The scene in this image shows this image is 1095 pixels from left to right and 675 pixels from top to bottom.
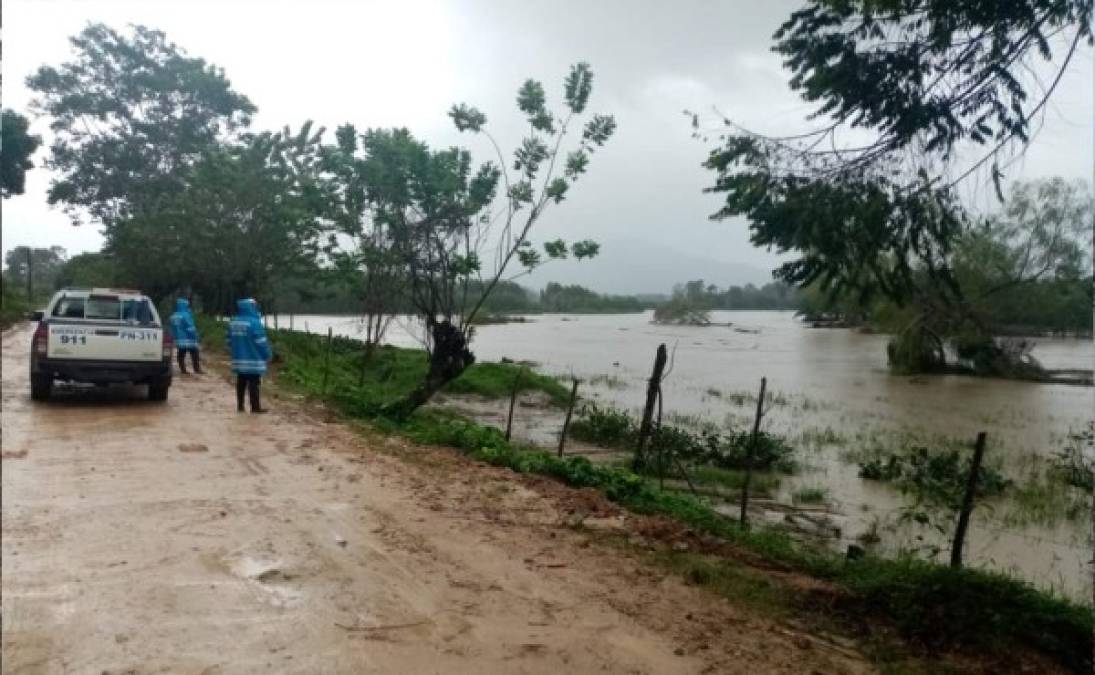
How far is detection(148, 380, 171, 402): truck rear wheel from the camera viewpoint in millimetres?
10609

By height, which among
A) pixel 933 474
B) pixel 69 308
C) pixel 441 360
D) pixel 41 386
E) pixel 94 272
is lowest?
pixel 933 474

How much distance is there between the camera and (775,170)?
15.4 ft

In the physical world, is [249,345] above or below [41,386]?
above

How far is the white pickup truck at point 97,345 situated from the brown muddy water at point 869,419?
4.12 metres

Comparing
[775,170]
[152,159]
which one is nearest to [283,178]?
[152,159]

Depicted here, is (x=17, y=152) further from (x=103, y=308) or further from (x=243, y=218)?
(x=103, y=308)

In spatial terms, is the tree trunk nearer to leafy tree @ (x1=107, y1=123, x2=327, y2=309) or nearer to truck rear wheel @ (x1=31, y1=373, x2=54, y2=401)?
truck rear wheel @ (x1=31, y1=373, x2=54, y2=401)

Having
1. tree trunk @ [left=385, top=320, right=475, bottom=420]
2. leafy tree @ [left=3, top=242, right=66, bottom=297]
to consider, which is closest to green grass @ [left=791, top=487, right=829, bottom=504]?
tree trunk @ [left=385, top=320, right=475, bottom=420]

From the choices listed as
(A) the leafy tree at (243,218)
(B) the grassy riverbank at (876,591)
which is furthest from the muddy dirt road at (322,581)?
(A) the leafy tree at (243,218)

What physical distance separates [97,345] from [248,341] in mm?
1898

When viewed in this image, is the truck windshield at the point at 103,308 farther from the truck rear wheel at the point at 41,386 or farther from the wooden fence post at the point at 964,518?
the wooden fence post at the point at 964,518

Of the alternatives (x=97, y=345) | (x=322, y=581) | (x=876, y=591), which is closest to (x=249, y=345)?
(x=97, y=345)

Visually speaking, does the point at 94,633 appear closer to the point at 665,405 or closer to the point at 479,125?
the point at 479,125

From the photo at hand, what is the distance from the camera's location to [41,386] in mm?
9883
